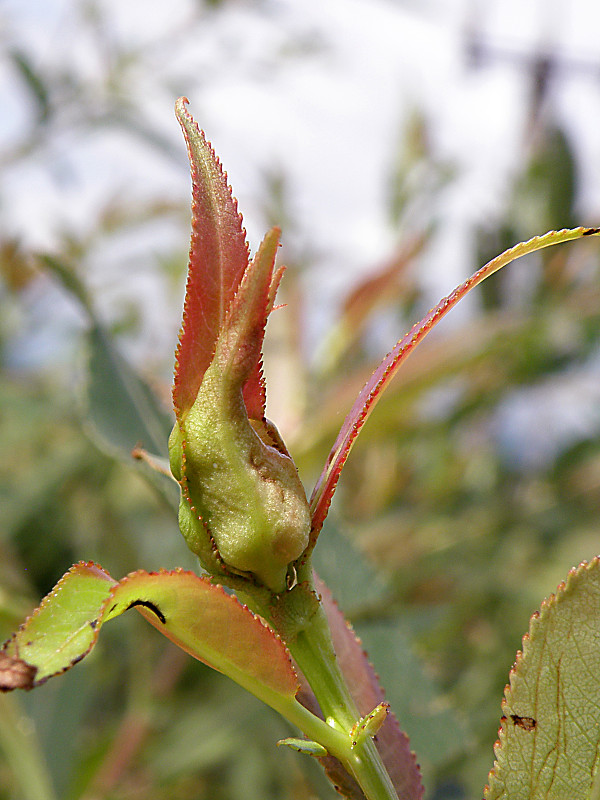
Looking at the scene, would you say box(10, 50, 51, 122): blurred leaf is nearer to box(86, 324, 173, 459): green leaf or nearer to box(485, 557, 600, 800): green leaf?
box(86, 324, 173, 459): green leaf

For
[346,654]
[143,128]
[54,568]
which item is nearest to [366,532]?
[54,568]

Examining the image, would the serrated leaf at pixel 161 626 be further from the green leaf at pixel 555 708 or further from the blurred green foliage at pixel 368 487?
the blurred green foliage at pixel 368 487

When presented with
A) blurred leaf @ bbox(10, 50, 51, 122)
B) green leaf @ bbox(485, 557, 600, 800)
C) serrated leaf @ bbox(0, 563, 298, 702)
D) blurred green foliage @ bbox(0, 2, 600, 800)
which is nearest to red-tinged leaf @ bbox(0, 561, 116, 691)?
serrated leaf @ bbox(0, 563, 298, 702)

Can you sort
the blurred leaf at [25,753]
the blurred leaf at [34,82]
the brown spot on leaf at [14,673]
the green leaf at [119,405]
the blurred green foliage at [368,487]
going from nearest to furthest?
1. the brown spot on leaf at [14,673]
2. the green leaf at [119,405]
3. the blurred leaf at [25,753]
4. the blurred green foliage at [368,487]
5. the blurred leaf at [34,82]

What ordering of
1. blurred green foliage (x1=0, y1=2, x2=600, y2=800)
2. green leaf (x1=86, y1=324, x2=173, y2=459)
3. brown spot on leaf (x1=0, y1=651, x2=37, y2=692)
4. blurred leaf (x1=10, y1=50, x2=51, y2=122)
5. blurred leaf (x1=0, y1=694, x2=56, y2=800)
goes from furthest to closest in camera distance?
blurred leaf (x1=10, y1=50, x2=51, y2=122) → blurred green foliage (x1=0, y1=2, x2=600, y2=800) → blurred leaf (x1=0, y1=694, x2=56, y2=800) → green leaf (x1=86, y1=324, x2=173, y2=459) → brown spot on leaf (x1=0, y1=651, x2=37, y2=692)

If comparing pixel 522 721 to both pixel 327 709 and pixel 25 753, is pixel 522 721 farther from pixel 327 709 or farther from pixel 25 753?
pixel 25 753

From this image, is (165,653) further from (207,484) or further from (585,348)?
(207,484)

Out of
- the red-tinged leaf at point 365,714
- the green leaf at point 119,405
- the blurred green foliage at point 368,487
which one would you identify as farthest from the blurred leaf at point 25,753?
the red-tinged leaf at point 365,714
